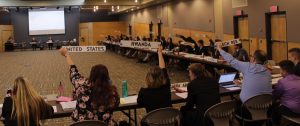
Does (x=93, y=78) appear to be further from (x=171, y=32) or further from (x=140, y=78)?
(x=171, y=32)

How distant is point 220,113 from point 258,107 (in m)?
0.66

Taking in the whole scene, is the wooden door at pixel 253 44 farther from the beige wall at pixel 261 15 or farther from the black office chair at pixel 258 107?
the black office chair at pixel 258 107

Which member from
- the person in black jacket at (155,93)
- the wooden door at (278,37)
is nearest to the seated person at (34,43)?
the wooden door at (278,37)

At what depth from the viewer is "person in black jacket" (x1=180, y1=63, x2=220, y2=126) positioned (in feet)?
13.4

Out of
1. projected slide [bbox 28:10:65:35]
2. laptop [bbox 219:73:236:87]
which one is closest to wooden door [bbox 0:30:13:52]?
projected slide [bbox 28:10:65:35]

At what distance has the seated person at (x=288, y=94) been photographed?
4410 mm

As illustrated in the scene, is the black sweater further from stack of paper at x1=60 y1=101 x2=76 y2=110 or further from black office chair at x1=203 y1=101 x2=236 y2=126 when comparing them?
stack of paper at x1=60 y1=101 x2=76 y2=110

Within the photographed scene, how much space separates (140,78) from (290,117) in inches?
306

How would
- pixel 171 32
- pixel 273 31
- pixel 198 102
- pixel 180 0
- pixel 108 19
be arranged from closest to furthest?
pixel 198 102 < pixel 273 31 < pixel 180 0 < pixel 171 32 < pixel 108 19

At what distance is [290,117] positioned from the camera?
4418 millimetres

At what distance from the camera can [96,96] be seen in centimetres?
362

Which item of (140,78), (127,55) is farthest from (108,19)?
(140,78)

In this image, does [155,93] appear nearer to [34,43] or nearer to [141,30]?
[141,30]

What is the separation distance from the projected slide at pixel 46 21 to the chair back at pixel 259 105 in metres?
30.2
